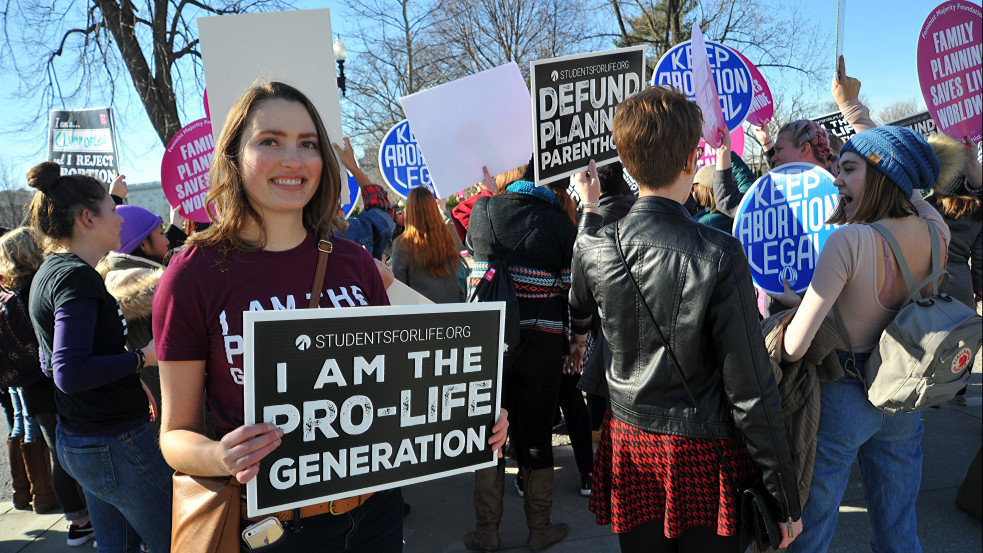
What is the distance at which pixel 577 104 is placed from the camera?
3094 mm

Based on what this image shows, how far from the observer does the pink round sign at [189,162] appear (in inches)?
171

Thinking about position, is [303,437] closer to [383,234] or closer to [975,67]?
[383,234]

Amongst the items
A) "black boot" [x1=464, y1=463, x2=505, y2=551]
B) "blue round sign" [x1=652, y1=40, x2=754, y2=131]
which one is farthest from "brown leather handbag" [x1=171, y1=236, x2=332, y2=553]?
"blue round sign" [x1=652, y1=40, x2=754, y2=131]

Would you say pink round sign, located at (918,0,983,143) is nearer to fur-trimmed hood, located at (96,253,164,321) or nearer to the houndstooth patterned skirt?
the houndstooth patterned skirt

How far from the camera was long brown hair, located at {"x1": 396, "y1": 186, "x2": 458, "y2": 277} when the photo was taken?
14.5ft

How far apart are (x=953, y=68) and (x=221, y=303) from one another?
528 centimetres

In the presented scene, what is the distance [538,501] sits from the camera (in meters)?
3.31

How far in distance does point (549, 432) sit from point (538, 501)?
0.39 metres

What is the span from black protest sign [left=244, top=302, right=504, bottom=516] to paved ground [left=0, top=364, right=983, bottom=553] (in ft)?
7.01

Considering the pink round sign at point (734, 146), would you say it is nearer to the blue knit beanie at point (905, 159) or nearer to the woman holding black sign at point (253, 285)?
the blue knit beanie at point (905, 159)

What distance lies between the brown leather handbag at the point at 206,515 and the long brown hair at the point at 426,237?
126 inches

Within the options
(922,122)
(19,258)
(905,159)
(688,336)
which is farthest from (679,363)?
(922,122)

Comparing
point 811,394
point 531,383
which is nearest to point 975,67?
point 811,394

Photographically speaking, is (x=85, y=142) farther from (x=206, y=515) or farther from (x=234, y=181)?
(x=206, y=515)
